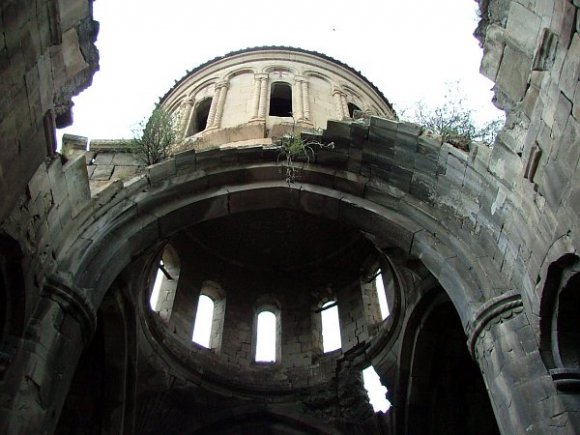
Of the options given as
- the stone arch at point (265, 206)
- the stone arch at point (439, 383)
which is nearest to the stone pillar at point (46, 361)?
the stone arch at point (265, 206)

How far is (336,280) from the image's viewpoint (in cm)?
1301

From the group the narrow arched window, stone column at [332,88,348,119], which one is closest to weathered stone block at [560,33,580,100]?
stone column at [332,88,348,119]

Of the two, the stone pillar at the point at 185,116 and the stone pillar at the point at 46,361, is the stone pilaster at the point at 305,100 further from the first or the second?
the stone pillar at the point at 46,361

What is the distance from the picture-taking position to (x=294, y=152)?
27.7ft

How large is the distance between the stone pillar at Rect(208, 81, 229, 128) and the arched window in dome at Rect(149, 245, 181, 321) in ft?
9.20

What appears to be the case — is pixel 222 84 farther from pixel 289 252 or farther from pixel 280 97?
pixel 289 252

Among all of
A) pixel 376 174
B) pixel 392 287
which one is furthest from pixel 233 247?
pixel 376 174

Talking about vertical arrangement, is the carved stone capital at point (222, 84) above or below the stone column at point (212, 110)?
above

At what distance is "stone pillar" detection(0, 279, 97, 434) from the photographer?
5043mm

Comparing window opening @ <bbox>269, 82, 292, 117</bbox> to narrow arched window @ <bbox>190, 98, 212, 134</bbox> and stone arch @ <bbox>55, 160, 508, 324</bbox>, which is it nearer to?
narrow arched window @ <bbox>190, 98, 212, 134</bbox>

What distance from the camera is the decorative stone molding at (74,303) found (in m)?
6.00

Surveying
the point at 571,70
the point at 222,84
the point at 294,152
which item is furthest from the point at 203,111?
the point at 571,70

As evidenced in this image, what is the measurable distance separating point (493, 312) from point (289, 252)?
7.56m

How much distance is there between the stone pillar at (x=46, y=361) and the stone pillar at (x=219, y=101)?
6.54m
